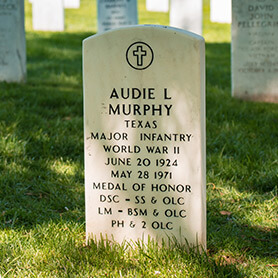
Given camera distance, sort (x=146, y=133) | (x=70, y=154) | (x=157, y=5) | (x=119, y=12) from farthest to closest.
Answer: (x=157, y=5), (x=119, y=12), (x=70, y=154), (x=146, y=133)

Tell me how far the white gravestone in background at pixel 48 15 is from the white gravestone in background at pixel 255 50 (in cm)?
801

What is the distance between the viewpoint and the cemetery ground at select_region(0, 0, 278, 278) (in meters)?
2.41

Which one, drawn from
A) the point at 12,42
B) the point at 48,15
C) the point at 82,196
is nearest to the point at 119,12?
the point at 12,42

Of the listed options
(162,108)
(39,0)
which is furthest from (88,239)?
(39,0)

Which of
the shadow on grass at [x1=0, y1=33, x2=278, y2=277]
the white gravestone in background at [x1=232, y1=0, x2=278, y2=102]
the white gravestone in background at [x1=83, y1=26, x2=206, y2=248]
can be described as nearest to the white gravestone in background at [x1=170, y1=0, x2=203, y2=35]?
the shadow on grass at [x1=0, y1=33, x2=278, y2=277]

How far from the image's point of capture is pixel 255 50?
601 cm

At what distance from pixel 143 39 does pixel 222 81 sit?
4829 millimetres

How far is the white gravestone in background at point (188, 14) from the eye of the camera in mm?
11188

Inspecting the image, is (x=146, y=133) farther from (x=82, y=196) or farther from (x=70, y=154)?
(x=70, y=154)

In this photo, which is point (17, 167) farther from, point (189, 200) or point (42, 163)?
point (189, 200)

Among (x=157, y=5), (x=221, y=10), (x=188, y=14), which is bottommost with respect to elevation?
(x=188, y=14)

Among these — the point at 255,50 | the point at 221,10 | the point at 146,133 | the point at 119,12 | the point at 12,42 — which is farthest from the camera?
the point at 221,10

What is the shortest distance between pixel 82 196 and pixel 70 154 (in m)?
0.76

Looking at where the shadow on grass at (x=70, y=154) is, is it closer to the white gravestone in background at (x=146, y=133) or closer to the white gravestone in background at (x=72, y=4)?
the white gravestone in background at (x=146, y=133)
